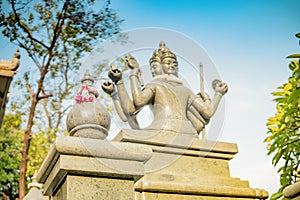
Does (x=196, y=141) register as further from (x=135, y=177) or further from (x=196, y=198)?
(x=135, y=177)

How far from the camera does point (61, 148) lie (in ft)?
10.9

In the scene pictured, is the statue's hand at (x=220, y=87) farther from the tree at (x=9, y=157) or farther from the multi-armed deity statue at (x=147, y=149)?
the tree at (x=9, y=157)

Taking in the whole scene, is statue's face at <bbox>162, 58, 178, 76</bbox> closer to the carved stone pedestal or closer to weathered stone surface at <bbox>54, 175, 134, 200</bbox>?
the carved stone pedestal

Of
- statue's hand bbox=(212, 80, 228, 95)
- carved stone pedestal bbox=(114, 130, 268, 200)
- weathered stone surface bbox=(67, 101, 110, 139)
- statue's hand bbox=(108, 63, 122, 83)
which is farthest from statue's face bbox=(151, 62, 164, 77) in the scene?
weathered stone surface bbox=(67, 101, 110, 139)

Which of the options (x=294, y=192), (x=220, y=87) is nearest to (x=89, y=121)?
(x=294, y=192)

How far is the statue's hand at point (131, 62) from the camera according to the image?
17.7ft

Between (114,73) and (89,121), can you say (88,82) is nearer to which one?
(114,73)

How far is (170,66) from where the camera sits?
19.7ft

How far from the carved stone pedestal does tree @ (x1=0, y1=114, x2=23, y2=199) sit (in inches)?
422

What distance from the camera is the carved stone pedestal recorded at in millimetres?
4766

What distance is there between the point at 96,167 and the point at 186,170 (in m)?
2.08

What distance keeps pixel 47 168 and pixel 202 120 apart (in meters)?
2.61

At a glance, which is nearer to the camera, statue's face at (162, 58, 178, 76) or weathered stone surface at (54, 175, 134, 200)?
weathered stone surface at (54, 175, 134, 200)

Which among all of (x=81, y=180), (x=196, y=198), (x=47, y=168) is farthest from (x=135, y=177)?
(x=196, y=198)
